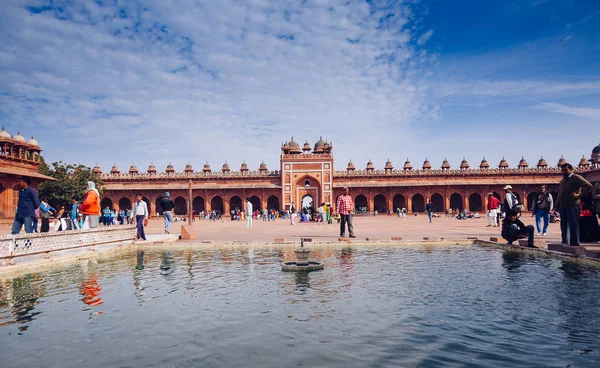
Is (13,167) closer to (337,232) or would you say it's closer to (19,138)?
(19,138)

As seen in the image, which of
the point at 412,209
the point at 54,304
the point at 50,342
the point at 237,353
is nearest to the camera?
the point at 237,353

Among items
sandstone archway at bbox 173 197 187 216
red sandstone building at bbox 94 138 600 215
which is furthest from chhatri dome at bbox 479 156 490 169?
sandstone archway at bbox 173 197 187 216

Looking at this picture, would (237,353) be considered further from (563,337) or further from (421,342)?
(563,337)

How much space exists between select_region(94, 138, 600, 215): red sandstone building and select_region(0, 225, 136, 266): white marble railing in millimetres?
31480

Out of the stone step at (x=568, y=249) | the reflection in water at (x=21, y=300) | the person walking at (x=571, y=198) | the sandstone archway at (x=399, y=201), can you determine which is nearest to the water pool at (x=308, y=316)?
the reflection in water at (x=21, y=300)

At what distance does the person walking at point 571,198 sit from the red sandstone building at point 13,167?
27029 mm

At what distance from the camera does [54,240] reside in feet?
27.2

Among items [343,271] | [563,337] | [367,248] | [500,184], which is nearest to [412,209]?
[500,184]

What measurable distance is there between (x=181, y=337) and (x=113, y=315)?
118 cm

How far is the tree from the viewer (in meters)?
34.0

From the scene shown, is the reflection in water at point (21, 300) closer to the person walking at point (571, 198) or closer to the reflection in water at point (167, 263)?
the reflection in water at point (167, 263)

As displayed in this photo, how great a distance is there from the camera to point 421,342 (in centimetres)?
344

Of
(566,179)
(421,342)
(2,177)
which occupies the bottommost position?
(421,342)

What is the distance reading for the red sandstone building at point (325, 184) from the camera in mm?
41828
